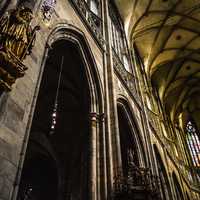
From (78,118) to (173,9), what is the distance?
34.1 feet

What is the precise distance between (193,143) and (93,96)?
19.4 m

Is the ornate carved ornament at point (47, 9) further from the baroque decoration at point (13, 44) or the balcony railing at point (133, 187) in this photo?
the balcony railing at point (133, 187)

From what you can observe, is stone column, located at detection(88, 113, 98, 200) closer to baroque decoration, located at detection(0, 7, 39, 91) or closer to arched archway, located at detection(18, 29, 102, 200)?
arched archway, located at detection(18, 29, 102, 200)

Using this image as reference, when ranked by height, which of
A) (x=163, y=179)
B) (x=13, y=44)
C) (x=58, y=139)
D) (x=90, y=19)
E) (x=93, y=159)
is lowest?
(x=93, y=159)

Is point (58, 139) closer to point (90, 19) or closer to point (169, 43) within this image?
point (90, 19)

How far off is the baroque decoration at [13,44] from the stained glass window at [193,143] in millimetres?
21564

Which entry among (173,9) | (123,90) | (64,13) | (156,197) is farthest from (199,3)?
(156,197)

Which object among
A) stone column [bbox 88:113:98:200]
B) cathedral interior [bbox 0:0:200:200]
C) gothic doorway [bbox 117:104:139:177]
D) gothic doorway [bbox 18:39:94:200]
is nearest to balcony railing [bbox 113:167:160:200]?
cathedral interior [bbox 0:0:200:200]

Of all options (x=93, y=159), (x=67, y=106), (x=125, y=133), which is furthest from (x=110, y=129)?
(x=67, y=106)

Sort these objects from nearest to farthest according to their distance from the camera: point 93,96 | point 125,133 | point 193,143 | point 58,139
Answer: point 93,96 < point 125,133 < point 58,139 < point 193,143

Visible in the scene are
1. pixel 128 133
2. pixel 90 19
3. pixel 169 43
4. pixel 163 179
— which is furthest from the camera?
pixel 169 43

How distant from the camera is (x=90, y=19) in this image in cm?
975

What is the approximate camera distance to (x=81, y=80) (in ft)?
27.9

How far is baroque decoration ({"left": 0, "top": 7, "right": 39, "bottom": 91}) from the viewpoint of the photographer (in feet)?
12.1
